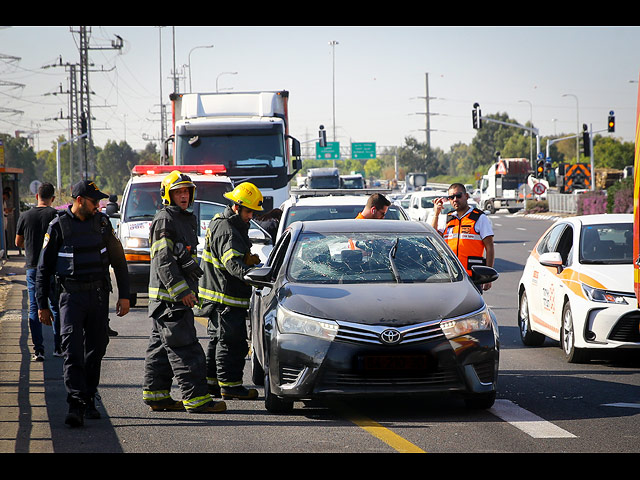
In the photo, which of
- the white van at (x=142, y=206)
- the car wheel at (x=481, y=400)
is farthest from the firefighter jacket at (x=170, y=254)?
the white van at (x=142, y=206)

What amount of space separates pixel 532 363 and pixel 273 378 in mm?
3833

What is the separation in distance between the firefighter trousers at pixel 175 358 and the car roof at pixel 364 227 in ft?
5.01

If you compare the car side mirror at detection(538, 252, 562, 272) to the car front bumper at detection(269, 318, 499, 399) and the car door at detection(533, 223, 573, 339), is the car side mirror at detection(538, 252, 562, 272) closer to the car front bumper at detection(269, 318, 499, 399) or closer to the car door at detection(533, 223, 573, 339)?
the car door at detection(533, 223, 573, 339)

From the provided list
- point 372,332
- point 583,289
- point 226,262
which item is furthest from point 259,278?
point 583,289

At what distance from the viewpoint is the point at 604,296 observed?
33.7ft

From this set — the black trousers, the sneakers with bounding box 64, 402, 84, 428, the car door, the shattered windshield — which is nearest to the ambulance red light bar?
the car door

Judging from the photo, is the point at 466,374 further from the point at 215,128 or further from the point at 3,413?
the point at 215,128

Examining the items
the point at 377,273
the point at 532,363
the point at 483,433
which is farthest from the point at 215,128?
the point at 483,433

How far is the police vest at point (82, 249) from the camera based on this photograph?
7945 mm

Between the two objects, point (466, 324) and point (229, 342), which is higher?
point (466, 324)

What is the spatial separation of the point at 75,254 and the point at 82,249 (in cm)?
7

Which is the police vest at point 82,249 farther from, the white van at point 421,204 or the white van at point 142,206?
the white van at point 421,204

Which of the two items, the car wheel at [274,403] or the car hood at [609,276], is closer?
the car wheel at [274,403]

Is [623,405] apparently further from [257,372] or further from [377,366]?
[257,372]
